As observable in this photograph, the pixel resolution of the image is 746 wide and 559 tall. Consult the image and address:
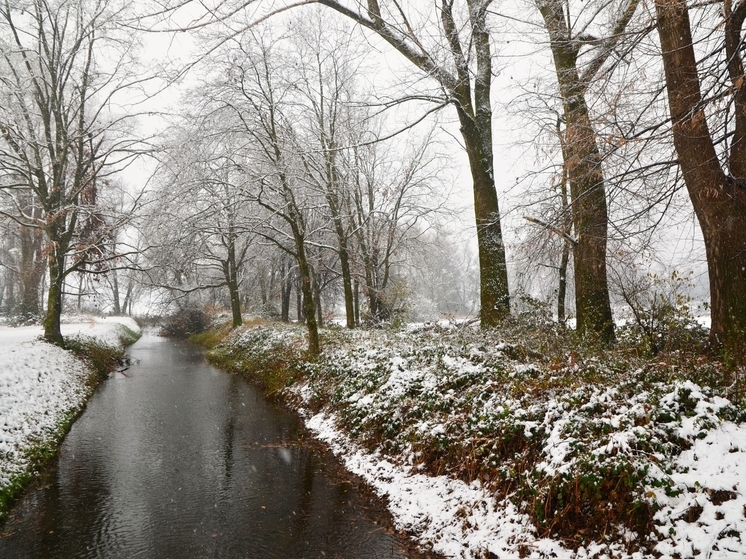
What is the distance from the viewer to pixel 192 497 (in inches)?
254

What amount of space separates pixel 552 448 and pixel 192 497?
4954 mm

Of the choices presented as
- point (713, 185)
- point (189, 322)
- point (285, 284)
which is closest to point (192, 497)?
point (713, 185)

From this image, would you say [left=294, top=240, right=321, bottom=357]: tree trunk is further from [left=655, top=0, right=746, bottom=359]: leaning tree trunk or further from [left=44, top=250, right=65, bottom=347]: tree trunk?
[left=655, top=0, right=746, bottom=359]: leaning tree trunk

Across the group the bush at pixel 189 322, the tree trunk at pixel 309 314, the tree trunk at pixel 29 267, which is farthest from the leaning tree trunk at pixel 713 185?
the bush at pixel 189 322

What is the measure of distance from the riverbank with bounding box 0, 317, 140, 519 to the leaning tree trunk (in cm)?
949

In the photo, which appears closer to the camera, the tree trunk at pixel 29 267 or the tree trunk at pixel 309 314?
the tree trunk at pixel 309 314

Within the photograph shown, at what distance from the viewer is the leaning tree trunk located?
5.50 m

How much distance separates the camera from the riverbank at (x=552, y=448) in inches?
152

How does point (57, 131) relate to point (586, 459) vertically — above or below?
above

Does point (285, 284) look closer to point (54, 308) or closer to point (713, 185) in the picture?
point (54, 308)

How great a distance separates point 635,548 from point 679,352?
3.33 m

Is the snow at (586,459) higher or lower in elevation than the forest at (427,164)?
lower

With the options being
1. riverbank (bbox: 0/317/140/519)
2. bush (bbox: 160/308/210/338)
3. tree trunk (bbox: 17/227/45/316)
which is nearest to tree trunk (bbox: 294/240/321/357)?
riverbank (bbox: 0/317/140/519)

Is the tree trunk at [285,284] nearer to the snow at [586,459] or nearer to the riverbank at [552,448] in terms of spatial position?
the riverbank at [552,448]
